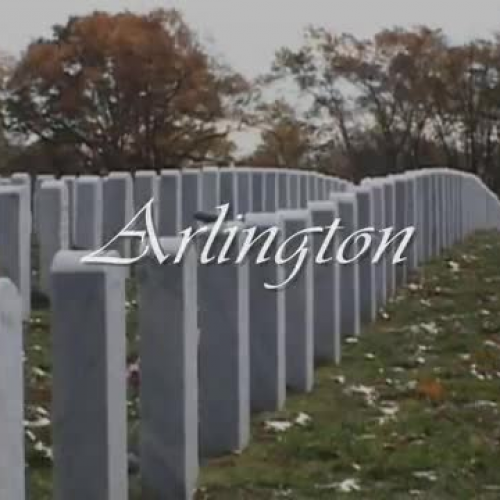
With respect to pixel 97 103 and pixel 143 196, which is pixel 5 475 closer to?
pixel 143 196

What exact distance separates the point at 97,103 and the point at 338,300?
3620 centimetres

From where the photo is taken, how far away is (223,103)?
4675cm

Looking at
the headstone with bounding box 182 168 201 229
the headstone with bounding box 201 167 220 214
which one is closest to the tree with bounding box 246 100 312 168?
the headstone with bounding box 201 167 220 214

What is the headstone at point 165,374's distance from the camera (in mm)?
6031

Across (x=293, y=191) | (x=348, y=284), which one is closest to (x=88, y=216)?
(x=348, y=284)

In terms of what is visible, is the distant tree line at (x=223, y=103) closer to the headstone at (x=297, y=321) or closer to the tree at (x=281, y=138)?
the tree at (x=281, y=138)

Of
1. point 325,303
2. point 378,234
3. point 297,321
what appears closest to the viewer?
point 297,321

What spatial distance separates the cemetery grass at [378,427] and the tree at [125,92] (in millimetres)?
33013

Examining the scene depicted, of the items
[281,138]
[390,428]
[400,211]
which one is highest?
[281,138]

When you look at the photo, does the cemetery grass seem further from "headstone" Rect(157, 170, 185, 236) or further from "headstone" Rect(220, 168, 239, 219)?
"headstone" Rect(220, 168, 239, 219)

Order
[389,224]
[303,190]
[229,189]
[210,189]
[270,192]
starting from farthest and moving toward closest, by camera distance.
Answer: [303,190], [270,192], [229,189], [210,189], [389,224]

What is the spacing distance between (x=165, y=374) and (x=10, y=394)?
4.97 ft

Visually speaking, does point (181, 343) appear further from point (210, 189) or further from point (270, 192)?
point (270, 192)

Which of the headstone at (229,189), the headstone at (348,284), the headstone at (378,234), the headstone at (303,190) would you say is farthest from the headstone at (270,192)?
the headstone at (348,284)
